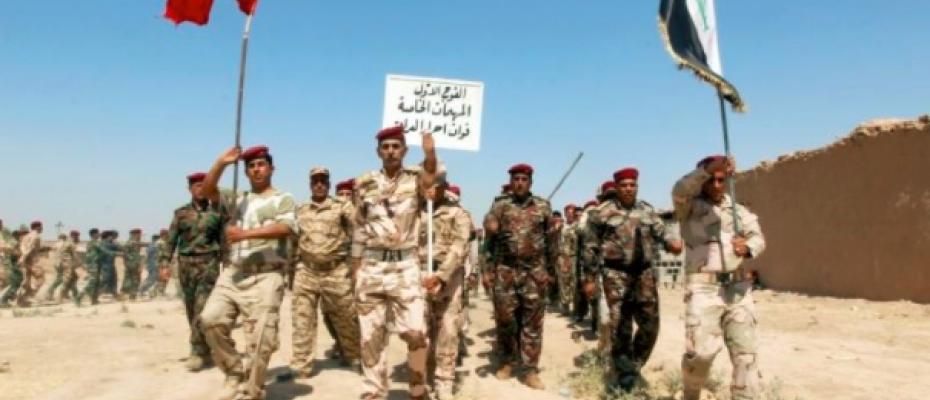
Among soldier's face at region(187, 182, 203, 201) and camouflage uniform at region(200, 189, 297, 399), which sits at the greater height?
Result: soldier's face at region(187, 182, 203, 201)

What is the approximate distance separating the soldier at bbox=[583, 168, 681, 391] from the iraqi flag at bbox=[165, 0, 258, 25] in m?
3.56

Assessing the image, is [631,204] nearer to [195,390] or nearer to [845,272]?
[195,390]

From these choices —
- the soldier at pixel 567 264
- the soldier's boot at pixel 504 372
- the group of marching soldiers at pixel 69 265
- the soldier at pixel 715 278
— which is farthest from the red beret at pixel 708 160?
the group of marching soldiers at pixel 69 265

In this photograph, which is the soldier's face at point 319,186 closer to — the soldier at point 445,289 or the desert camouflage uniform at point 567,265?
the soldier at point 445,289

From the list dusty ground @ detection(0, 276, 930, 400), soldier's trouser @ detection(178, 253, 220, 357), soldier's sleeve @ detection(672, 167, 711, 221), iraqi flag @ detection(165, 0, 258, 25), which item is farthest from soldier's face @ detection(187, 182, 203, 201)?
soldier's sleeve @ detection(672, 167, 711, 221)

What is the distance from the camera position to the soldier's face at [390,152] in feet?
16.4

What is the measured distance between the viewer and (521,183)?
6785 mm

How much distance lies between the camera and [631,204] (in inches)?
248

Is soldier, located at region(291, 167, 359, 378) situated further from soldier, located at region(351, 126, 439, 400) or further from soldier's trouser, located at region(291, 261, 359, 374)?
soldier, located at region(351, 126, 439, 400)

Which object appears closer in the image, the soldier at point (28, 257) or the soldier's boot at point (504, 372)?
the soldier's boot at point (504, 372)

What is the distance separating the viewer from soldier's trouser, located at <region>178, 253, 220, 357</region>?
6898mm

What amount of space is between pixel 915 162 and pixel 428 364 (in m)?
9.99

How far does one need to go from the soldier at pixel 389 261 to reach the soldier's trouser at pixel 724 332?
1967 mm

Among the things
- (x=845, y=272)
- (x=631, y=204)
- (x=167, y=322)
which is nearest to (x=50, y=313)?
(x=167, y=322)
